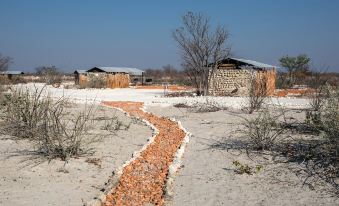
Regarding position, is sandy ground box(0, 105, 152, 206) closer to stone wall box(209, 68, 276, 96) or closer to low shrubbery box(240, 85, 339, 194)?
low shrubbery box(240, 85, 339, 194)

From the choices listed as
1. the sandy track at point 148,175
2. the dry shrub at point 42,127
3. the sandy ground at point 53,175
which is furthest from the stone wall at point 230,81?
the sandy ground at point 53,175

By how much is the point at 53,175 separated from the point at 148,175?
152cm

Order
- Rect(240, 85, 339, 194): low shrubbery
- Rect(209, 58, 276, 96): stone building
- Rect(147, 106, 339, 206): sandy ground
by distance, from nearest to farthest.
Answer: Rect(147, 106, 339, 206): sandy ground → Rect(240, 85, 339, 194): low shrubbery → Rect(209, 58, 276, 96): stone building

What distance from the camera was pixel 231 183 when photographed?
6355 millimetres

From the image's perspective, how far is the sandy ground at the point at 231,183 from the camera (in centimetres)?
559

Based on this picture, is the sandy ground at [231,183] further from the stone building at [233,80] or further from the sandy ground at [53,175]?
the stone building at [233,80]

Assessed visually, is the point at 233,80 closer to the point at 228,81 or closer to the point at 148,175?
the point at 228,81

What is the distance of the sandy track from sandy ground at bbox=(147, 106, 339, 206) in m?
0.29

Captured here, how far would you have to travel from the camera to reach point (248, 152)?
804cm

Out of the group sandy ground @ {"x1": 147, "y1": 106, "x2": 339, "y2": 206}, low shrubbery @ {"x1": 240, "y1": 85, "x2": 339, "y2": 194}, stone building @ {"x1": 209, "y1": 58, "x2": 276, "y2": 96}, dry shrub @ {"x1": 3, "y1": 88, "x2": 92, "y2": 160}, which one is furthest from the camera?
stone building @ {"x1": 209, "y1": 58, "x2": 276, "y2": 96}

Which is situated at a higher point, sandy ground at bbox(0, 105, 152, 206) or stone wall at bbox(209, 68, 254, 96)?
stone wall at bbox(209, 68, 254, 96)

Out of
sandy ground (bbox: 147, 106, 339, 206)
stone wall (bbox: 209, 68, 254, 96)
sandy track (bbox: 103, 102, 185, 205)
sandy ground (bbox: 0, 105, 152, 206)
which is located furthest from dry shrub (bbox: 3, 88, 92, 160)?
stone wall (bbox: 209, 68, 254, 96)

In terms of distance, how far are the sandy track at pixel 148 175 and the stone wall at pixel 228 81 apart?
1736 cm

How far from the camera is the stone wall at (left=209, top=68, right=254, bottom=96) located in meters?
27.1
